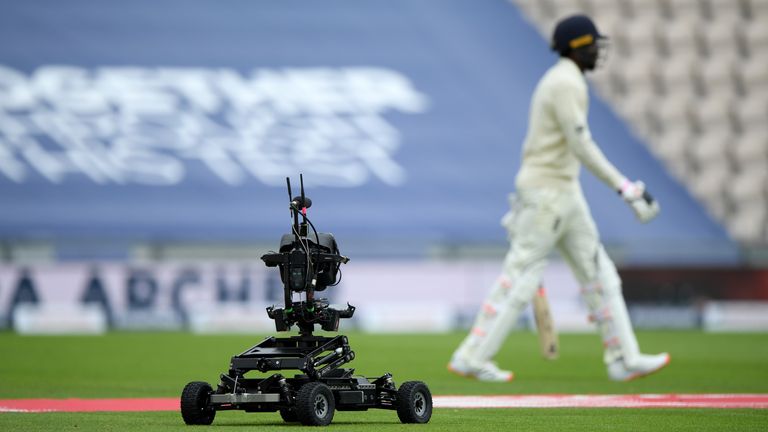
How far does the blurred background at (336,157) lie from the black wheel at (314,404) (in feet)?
56.2

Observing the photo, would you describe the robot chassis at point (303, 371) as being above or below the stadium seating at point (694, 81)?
below

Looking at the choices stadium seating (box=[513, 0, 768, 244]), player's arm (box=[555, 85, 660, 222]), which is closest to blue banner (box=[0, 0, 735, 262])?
stadium seating (box=[513, 0, 768, 244])

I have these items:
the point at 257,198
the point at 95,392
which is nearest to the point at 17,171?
the point at 257,198

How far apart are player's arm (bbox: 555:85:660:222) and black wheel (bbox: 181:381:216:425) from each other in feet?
11.9

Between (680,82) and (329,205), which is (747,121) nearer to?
(680,82)

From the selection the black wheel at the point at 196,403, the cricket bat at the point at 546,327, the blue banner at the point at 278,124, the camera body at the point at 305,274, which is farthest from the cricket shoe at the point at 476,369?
the blue banner at the point at 278,124

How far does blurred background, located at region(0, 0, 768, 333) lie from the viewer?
1017 inches

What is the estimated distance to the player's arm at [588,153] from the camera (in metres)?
9.73

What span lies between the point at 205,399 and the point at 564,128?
4.12 metres

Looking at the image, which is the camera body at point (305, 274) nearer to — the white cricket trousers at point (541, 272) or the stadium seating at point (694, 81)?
the white cricket trousers at point (541, 272)

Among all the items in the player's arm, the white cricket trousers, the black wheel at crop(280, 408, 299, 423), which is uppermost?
the player's arm

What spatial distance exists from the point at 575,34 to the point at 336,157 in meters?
18.0

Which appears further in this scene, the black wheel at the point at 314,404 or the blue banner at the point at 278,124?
the blue banner at the point at 278,124

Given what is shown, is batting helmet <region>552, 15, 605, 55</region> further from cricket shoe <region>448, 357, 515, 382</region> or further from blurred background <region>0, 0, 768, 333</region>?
blurred background <region>0, 0, 768, 333</region>
